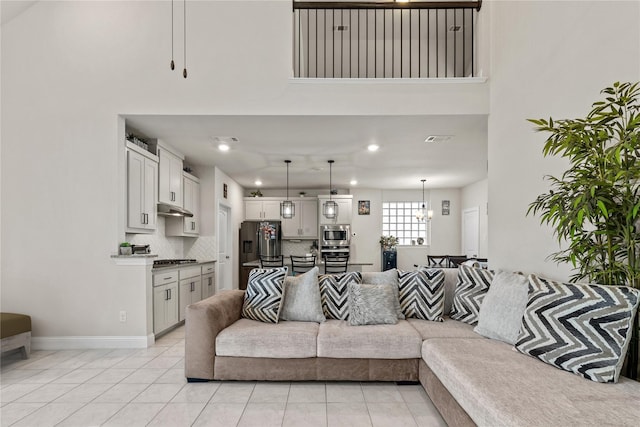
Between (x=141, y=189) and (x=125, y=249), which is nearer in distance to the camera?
(x=125, y=249)

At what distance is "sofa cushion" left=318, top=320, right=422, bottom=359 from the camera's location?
2.80 meters

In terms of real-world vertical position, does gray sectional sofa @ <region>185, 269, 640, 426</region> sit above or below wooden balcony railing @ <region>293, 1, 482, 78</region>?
below

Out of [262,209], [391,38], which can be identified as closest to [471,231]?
[391,38]

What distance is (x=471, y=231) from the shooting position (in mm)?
8672

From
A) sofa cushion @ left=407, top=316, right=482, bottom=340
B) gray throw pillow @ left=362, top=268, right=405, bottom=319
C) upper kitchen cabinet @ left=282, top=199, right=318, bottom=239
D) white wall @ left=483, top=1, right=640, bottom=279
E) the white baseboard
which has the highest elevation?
white wall @ left=483, top=1, right=640, bottom=279

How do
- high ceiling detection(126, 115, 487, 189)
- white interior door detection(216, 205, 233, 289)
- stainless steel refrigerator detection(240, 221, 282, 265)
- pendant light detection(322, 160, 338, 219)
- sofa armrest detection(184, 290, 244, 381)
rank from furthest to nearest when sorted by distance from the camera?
stainless steel refrigerator detection(240, 221, 282, 265), pendant light detection(322, 160, 338, 219), white interior door detection(216, 205, 233, 289), high ceiling detection(126, 115, 487, 189), sofa armrest detection(184, 290, 244, 381)

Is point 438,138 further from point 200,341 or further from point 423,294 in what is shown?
point 200,341

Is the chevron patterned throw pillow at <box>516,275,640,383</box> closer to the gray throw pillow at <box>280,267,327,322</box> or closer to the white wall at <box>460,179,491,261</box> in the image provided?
the gray throw pillow at <box>280,267,327,322</box>

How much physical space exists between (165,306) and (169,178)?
1820mm

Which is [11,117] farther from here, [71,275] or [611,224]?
[611,224]

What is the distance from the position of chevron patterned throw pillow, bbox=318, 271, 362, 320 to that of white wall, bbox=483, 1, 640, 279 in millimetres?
1548

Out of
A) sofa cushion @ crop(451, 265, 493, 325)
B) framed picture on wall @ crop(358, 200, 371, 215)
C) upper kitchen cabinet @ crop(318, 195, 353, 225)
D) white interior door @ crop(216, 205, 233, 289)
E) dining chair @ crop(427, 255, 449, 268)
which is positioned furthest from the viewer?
framed picture on wall @ crop(358, 200, 371, 215)

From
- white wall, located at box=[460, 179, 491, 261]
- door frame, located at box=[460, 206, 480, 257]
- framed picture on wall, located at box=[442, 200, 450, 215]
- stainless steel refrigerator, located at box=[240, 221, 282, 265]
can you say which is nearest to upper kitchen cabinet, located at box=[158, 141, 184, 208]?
stainless steel refrigerator, located at box=[240, 221, 282, 265]

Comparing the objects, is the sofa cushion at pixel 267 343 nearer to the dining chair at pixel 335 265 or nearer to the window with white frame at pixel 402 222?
the dining chair at pixel 335 265
